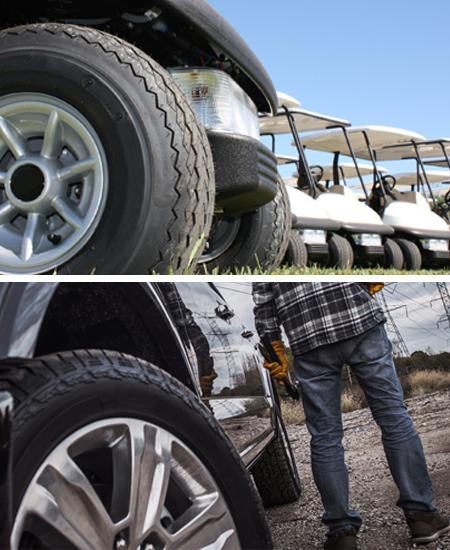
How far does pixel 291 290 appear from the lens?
1.87m

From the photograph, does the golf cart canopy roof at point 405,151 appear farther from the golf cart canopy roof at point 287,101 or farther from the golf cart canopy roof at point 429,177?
the golf cart canopy roof at point 287,101

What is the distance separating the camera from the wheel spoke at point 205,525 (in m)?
1.70

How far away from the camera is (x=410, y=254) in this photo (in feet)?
41.8

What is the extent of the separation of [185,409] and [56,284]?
0.36 m

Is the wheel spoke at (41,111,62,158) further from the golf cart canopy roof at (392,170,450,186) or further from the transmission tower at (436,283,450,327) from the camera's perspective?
the golf cart canopy roof at (392,170,450,186)

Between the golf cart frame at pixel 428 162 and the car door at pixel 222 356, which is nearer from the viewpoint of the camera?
the car door at pixel 222 356

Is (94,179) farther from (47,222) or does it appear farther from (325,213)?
(325,213)

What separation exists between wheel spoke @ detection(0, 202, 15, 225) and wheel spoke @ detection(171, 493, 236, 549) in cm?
148

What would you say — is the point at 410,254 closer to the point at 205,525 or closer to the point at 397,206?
the point at 397,206

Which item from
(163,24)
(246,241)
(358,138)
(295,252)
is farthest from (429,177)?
(163,24)

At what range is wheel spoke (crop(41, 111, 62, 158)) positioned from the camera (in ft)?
9.61

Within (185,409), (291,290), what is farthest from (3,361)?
(291,290)

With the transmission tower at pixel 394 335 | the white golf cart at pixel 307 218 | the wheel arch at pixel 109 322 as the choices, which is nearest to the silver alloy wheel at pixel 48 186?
the wheel arch at pixel 109 322

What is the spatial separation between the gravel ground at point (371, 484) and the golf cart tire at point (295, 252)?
6914 millimetres
